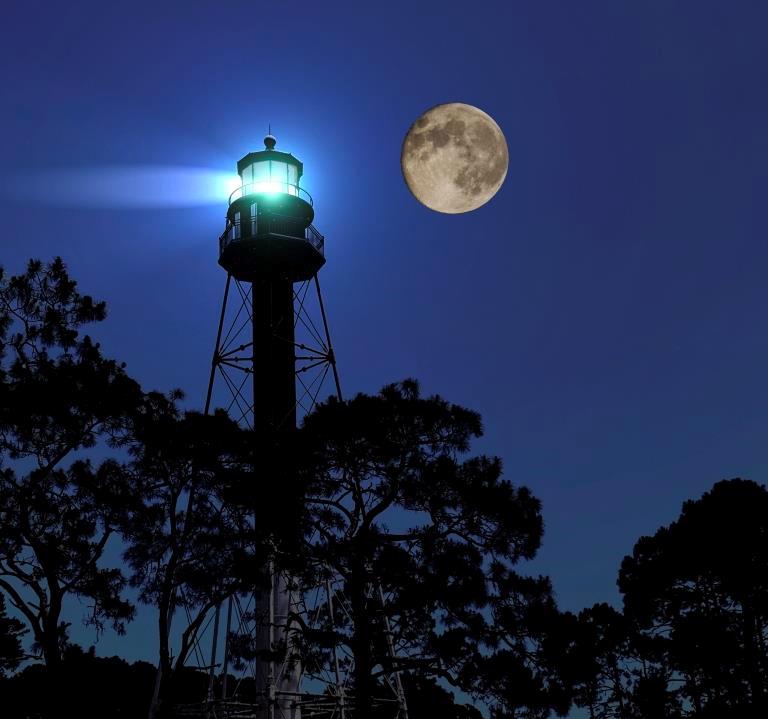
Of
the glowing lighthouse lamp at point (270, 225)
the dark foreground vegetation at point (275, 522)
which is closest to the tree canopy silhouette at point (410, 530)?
the dark foreground vegetation at point (275, 522)

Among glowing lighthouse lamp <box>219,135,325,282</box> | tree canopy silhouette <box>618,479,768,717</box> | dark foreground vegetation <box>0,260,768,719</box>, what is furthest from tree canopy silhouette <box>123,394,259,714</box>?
tree canopy silhouette <box>618,479,768,717</box>

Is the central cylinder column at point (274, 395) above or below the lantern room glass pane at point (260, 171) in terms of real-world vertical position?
below

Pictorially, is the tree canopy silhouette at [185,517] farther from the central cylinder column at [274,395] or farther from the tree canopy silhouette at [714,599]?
the tree canopy silhouette at [714,599]

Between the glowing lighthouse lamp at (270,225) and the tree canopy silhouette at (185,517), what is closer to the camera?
the tree canopy silhouette at (185,517)

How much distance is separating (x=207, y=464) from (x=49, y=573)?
11.8 feet

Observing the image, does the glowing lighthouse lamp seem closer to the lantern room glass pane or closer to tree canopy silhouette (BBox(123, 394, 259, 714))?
the lantern room glass pane

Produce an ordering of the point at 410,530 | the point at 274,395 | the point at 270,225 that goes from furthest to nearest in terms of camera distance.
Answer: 1. the point at 270,225
2. the point at 274,395
3. the point at 410,530

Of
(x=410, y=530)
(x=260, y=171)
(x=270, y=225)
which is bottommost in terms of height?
(x=410, y=530)

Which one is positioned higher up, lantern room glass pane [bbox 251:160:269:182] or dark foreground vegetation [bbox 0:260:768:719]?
lantern room glass pane [bbox 251:160:269:182]

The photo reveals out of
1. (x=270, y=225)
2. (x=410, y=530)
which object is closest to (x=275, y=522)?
(x=410, y=530)

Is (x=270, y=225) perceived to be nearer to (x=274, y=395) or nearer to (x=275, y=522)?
(x=274, y=395)

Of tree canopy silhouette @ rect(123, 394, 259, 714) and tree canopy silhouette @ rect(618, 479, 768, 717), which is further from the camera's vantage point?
tree canopy silhouette @ rect(618, 479, 768, 717)

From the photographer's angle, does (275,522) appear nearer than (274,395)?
Yes

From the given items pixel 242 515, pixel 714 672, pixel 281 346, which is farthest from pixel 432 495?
pixel 714 672
